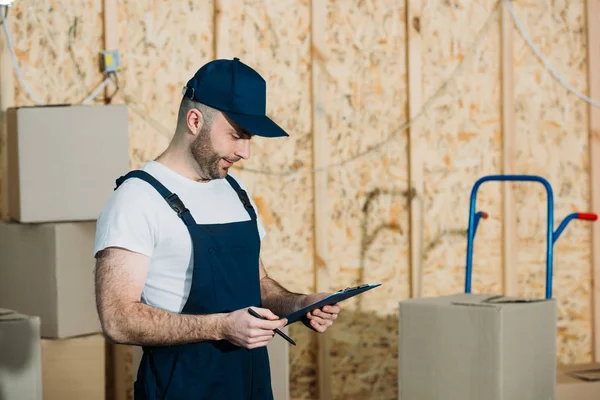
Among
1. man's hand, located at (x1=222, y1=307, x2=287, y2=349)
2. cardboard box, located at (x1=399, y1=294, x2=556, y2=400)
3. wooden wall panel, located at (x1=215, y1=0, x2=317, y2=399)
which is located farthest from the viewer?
wooden wall panel, located at (x1=215, y1=0, x2=317, y2=399)

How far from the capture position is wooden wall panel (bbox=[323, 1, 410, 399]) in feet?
13.0

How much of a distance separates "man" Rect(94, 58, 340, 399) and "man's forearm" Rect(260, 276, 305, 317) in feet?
0.16

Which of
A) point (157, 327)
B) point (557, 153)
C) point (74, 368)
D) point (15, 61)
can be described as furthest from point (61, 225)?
point (557, 153)

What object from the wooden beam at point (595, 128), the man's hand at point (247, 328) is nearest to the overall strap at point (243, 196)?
the man's hand at point (247, 328)

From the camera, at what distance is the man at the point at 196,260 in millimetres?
1740

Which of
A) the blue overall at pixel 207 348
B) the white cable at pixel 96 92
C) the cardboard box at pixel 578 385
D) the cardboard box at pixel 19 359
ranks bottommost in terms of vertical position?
the cardboard box at pixel 578 385

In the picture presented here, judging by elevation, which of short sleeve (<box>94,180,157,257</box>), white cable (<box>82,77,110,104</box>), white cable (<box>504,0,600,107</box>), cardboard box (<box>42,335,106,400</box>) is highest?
white cable (<box>504,0,600,107</box>)

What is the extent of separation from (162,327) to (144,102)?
217 cm

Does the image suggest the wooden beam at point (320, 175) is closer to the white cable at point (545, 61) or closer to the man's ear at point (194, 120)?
the white cable at point (545, 61)

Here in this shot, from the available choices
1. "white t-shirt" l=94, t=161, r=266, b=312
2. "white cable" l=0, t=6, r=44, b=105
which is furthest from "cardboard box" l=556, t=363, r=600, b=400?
"white cable" l=0, t=6, r=44, b=105

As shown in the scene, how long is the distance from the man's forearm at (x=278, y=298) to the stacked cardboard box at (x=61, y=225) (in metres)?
1.27

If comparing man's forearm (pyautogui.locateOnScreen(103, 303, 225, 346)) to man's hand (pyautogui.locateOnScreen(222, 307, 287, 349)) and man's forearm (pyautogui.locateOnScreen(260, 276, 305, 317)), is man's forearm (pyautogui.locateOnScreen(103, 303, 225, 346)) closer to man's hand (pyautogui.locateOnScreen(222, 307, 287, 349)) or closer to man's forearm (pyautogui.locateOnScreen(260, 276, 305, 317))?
man's hand (pyautogui.locateOnScreen(222, 307, 287, 349))

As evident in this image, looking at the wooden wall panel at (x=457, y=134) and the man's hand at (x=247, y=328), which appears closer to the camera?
the man's hand at (x=247, y=328)

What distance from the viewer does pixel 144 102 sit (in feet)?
12.4
